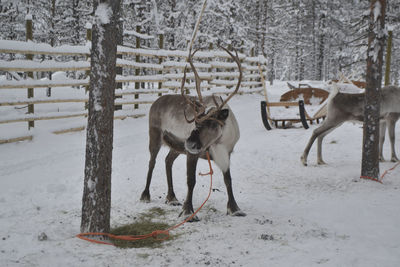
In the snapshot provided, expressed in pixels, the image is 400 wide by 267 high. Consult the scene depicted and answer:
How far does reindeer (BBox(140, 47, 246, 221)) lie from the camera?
3793 mm

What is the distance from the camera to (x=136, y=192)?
4836mm

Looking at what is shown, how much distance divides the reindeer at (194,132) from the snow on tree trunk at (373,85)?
2.12 metres

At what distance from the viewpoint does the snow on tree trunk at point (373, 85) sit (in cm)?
491

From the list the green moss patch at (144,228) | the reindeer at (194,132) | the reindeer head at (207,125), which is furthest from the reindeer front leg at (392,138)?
the green moss patch at (144,228)

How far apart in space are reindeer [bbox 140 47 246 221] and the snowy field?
371 mm

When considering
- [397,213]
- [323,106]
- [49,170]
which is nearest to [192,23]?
[323,106]

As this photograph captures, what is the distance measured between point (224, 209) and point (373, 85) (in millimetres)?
2828

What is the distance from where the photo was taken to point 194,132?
3.73 meters

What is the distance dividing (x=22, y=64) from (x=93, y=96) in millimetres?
4012

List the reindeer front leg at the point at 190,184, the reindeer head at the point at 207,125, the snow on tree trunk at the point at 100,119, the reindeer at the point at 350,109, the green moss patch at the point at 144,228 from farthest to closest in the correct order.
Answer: the reindeer at the point at 350,109 < the reindeer front leg at the point at 190,184 < the reindeer head at the point at 207,125 < the green moss patch at the point at 144,228 < the snow on tree trunk at the point at 100,119

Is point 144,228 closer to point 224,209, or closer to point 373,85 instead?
point 224,209

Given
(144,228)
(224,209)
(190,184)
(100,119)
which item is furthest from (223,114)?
(144,228)

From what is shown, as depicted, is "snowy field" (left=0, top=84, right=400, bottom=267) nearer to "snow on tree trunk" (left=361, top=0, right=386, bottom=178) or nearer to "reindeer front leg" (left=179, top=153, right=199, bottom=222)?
"reindeer front leg" (left=179, top=153, right=199, bottom=222)

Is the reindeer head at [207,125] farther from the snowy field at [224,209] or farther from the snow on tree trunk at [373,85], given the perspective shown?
the snow on tree trunk at [373,85]
